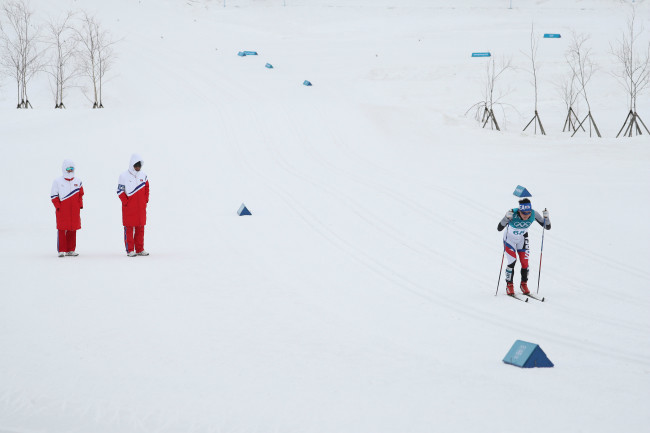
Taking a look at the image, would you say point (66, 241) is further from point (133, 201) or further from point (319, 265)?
point (319, 265)

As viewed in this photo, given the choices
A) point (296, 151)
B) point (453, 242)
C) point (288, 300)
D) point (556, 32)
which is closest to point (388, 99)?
point (296, 151)

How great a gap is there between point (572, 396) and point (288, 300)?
4079mm

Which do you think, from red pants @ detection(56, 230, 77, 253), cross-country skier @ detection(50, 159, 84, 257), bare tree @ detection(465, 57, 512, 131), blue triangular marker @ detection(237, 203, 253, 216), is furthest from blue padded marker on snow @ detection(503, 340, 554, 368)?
bare tree @ detection(465, 57, 512, 131)

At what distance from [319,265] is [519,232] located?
3369mm

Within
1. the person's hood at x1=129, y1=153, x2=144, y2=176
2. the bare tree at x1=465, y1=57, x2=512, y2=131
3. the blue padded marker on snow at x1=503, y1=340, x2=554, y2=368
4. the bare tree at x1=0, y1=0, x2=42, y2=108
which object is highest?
the bare tree at x1=0, y1=0, x2=42, y2=108

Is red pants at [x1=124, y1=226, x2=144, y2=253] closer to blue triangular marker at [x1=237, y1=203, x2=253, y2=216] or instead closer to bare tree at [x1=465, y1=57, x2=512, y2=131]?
blue triangular marker at [x1=237, y1=203, x2=253, y2=216]

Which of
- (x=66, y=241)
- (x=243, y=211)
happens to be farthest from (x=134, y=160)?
(x=243, y=211)

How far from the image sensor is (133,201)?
11.4 m

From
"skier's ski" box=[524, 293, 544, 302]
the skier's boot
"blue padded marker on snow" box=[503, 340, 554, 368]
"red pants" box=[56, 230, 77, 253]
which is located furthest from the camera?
"red pants" box=[56, 230, 77, 253]

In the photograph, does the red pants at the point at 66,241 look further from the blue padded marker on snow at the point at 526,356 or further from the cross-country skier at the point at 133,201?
the blue padded marker on snow at the point at 526,356

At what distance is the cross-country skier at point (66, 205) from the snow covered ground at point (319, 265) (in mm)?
536

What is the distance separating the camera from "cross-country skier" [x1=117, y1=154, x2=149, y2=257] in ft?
37.6

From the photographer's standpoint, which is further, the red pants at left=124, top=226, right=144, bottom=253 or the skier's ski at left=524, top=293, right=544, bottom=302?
the red pants at left=124, top=226, right=144, bottom=253

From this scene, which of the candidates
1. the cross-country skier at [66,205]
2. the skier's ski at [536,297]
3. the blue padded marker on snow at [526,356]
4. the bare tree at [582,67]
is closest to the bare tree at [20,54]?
the cross-country skier at [66,205]
